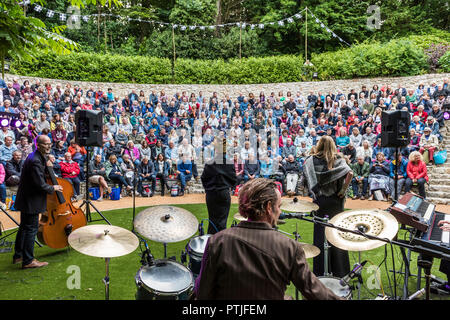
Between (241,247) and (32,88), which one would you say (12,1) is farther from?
(32,88)

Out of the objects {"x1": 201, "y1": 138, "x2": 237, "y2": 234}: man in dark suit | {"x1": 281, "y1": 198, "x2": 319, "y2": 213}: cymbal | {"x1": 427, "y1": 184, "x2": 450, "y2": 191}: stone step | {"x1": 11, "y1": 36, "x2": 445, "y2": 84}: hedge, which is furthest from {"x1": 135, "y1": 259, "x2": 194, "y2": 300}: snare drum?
{"x1": 11, "y1": 36, "x2": 445, "y2": 84}: hedge

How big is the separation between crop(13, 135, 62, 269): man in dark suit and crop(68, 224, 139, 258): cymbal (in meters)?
1.90

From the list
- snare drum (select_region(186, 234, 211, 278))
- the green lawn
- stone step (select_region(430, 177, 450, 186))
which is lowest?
the green lawn

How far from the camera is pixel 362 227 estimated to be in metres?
2.91

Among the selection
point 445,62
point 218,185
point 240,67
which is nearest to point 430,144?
point 445,62

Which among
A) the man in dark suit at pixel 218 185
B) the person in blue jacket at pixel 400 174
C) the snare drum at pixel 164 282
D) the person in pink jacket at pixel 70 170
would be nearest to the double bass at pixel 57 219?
the man in dark suit at pixel 218 185

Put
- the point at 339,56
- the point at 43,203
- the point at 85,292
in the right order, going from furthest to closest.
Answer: the point at 339,56 < the point at 43,203 < the point at 85,292

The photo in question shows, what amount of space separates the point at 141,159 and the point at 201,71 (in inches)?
450

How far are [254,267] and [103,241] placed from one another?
6.15 ft

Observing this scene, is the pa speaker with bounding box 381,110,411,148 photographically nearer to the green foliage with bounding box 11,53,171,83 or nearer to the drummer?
the drummer

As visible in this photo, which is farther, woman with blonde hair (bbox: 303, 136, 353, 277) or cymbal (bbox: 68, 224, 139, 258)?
woman with blonde hair (bbox: 303, 136, 353, 277)

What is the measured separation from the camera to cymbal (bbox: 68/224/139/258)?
304cm
